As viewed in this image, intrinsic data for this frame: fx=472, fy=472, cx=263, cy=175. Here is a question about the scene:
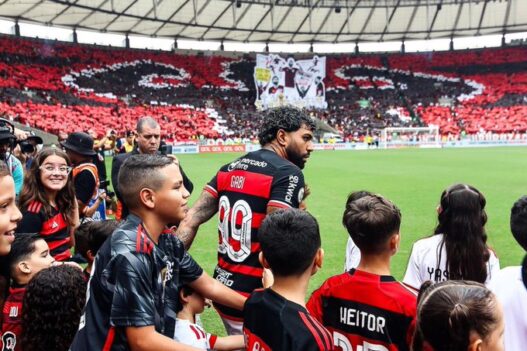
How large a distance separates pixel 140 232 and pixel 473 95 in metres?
56.6

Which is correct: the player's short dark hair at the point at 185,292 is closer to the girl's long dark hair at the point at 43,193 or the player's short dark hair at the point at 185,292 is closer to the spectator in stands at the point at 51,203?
the spectator in stands at the point at 51,203

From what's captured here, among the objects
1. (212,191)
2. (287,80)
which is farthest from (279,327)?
(287,80)

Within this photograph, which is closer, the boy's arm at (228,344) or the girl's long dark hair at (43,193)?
Result: the boy's arm at (228,344)

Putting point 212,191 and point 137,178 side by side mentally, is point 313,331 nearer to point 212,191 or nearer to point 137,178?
point 137,178

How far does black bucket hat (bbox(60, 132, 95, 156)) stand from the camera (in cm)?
579

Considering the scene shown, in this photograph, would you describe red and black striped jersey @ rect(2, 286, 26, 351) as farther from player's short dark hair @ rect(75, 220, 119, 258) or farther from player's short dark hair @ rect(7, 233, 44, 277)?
player's short dark hair @ rect(75, 220, 119, 258)

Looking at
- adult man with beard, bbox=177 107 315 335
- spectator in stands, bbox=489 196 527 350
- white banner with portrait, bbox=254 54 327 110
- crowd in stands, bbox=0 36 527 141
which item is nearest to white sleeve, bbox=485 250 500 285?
spectator in stands, bbox=489 196 527 350

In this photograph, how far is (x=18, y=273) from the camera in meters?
3.16

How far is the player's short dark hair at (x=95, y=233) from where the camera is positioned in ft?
12.1

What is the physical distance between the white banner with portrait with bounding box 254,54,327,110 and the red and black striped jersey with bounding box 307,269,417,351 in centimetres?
4421

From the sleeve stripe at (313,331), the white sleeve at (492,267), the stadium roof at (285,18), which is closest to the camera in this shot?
the sleeve stripe at (313,331)

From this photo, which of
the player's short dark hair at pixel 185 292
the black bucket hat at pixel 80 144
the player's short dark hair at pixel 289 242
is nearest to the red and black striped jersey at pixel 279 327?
the player's short dark hair at pixel 289 242

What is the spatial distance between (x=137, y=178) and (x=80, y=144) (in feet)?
12.3

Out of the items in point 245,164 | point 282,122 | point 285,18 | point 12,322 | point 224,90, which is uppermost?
point 285,18
